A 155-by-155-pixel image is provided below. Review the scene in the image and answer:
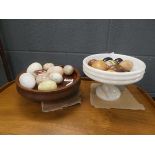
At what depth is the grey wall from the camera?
88cm

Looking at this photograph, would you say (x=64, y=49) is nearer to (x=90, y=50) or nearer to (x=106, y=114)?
(x=90, y=50)

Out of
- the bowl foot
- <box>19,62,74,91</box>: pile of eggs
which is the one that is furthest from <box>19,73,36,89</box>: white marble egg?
the bowl foot

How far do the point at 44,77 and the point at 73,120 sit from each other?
7.1 inches

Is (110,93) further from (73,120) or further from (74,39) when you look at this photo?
(74,39)

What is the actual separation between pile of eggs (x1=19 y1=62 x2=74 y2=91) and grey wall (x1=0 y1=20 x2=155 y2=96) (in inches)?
7.8

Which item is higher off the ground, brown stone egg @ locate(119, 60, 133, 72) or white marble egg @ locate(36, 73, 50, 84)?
brown stone egg @ locate(119, 60, 133, 72)

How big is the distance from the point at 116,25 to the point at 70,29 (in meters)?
0.21

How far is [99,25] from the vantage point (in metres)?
0.87

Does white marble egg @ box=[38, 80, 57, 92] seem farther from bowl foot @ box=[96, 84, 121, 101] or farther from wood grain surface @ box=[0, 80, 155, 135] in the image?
bowl foot @ box=[96, 84, 121, 101]

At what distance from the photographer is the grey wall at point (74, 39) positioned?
0.88m

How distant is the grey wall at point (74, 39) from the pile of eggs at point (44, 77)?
0.20m

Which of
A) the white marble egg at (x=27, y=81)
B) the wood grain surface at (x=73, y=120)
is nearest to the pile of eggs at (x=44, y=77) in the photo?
the white marble egg at (x=27, y=81)

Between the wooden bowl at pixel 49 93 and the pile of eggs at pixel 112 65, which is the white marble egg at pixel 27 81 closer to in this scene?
the wooden bowl at pixel 49 93

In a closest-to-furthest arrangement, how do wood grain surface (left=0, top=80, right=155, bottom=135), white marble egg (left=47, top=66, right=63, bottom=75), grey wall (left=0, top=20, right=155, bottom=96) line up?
wood grain surface (left=0, top=80, right=155, bottom=135) → white marble egg (left=47, top=66, right=63, bottom=75) → grey wall (left=0, top=20, right=155, bottom=96)
